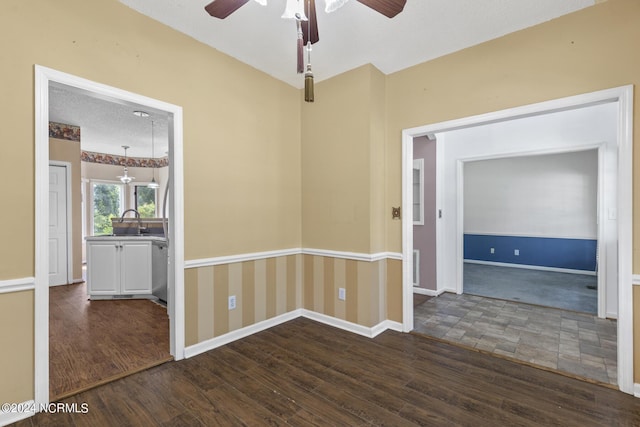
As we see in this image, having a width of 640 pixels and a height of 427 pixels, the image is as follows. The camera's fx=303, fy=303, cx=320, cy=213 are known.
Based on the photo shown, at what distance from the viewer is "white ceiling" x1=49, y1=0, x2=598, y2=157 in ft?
7.14

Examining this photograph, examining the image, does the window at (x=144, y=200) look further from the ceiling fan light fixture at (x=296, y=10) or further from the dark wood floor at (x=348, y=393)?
the ceiling fan light fixture at (x=296, y=10)

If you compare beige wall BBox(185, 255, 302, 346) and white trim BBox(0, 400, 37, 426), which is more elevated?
beige wall BBox(185, 255, 302, 346)

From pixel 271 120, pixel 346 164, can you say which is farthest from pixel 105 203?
pixel 346 164

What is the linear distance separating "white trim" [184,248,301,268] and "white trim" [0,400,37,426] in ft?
3.82

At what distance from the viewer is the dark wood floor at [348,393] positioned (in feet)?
5.86

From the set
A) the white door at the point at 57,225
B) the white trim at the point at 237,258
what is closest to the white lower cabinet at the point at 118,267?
the white door at the point at 57,225

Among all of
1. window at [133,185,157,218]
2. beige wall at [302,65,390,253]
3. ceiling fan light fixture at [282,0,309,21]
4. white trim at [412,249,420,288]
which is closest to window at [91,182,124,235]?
window at [133,185,157,218]

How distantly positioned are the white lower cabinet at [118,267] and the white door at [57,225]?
1.34 meters

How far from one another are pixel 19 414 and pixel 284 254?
222cm

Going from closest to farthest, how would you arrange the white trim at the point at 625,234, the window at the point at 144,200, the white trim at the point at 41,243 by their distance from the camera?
the white trim at the point at 41,243, the white trim at the point at 625,234, the window at the point at 144,200

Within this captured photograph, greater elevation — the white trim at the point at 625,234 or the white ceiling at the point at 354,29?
the white ceiling at the point at 354,29

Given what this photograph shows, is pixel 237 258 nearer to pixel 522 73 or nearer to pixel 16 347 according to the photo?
pixel 16 347

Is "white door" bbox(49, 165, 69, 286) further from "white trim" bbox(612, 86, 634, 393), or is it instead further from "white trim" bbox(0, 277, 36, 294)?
"white trim" bbox(612, 86, 634, 393)

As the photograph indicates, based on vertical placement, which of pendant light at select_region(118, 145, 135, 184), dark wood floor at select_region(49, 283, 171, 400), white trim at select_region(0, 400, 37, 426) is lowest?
dark wood floor at select_region(49, 283, 171, 400)
